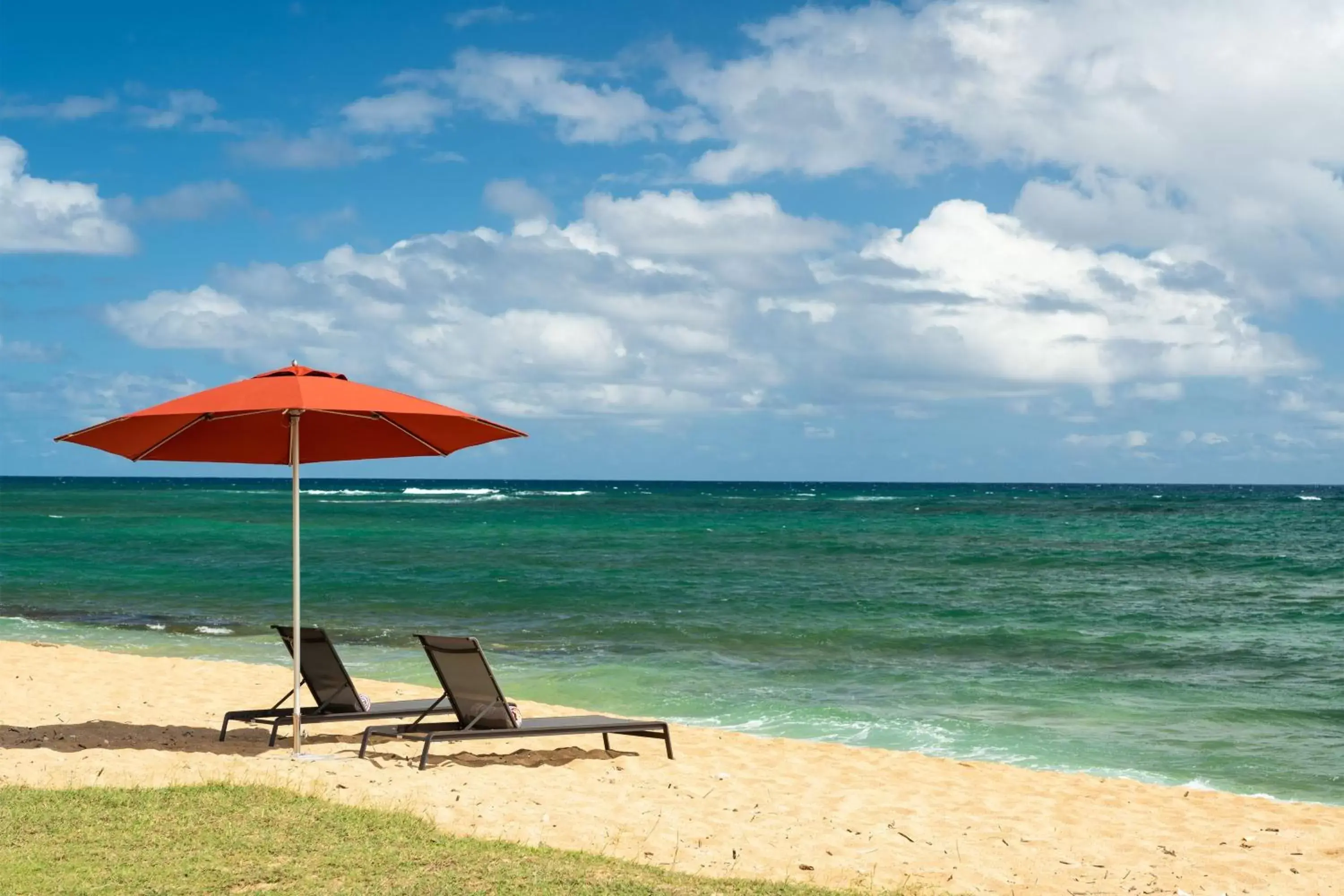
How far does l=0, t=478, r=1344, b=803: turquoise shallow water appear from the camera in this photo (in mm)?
11797

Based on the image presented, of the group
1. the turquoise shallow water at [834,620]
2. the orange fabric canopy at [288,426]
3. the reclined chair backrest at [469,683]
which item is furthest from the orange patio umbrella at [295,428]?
the turquoise shallow water at [834,620]

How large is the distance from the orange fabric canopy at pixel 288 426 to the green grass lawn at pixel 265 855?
7.82 ft

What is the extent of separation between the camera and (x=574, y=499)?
91.8m

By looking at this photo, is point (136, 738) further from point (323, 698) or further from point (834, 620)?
point (834, 620)

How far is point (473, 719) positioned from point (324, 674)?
143 centimetres

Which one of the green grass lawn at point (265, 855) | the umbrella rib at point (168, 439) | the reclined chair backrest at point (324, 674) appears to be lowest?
the green grass lawn at point (265, 855)

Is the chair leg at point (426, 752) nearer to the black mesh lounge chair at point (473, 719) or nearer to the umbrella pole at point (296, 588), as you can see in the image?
the black mesh lounge chair at point (473, 719)

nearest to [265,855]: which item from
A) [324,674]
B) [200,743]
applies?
[324,674]

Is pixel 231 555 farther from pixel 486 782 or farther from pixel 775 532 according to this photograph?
pixel 486 782

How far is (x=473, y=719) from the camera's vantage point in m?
8.35

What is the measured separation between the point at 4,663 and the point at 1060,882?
39.4 ft

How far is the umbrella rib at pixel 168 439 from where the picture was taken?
7.84m

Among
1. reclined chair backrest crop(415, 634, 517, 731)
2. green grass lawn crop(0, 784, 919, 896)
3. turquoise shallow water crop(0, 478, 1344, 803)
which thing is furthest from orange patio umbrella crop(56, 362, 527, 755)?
turquoise shallow water crop(0, 478, 1344, 803)

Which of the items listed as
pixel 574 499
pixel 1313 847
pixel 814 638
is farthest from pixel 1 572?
pixel 574 499
